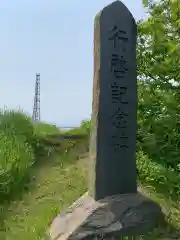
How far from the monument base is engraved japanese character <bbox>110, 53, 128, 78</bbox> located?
1.36m

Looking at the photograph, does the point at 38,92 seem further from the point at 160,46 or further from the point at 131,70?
the point at 131,70

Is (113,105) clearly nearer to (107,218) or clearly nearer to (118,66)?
(118,66)

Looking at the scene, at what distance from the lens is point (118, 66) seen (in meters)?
4.09

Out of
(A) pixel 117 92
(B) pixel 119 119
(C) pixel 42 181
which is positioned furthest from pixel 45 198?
(A) pixel 117 92

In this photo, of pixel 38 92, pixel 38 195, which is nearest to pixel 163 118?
pixel 38 195

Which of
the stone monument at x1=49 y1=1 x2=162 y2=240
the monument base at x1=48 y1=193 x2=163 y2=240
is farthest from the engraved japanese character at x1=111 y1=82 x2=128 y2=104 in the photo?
the monument base at x1=48 y1=193 x2=163 y2=240

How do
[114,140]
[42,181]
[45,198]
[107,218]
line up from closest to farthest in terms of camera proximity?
1. [107,218]
2. [114,140]
3. [45,198]
4. [42,181]

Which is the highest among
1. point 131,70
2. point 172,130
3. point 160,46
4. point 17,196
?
point 160,46

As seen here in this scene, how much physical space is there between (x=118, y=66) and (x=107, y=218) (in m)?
1.67

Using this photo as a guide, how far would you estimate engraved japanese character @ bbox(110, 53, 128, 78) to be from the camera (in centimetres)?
405

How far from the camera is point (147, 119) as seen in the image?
6.02m

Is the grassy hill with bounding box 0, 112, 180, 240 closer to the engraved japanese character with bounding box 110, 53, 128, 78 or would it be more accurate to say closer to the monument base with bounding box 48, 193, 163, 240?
the monument base with bounding box 48, 193, 163, 240

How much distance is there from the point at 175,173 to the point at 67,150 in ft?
9.31

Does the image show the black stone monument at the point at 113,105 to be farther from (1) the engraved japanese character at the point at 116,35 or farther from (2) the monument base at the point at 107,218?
(2) the monument base at the point at 107,218
